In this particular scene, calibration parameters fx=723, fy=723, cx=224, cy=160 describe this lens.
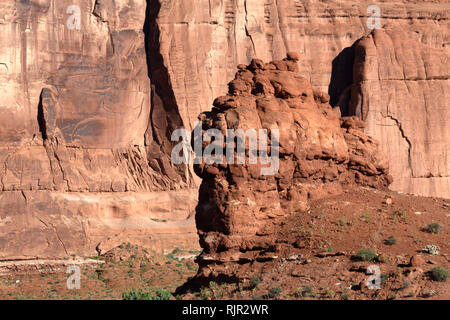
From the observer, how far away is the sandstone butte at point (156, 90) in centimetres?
4444

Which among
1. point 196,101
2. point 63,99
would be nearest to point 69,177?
point 63,99

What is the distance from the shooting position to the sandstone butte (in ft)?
146

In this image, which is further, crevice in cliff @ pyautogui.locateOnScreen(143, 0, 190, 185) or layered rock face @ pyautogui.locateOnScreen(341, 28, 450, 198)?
crevice in cliff @ pyautogui.locateOnScreen(143, 0, 190, 185)

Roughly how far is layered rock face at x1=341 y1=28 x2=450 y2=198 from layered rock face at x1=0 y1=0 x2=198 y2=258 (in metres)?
12.5

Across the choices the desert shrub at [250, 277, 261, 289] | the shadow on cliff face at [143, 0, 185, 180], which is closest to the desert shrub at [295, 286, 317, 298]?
the desert shrub at [250, 277, 261, 289]

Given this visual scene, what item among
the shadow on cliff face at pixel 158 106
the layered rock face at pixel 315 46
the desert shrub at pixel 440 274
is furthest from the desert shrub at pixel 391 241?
the shadow on cliff face at pixel 158 106

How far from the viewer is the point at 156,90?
48.4 metres

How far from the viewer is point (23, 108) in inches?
1781

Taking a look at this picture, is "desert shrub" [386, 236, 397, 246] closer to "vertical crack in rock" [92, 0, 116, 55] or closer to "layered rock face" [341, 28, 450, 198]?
"layered rock face" [341, 28, 450, 198]

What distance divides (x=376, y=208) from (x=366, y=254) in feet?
11.6

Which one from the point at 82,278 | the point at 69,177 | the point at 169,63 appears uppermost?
the point at 169,63

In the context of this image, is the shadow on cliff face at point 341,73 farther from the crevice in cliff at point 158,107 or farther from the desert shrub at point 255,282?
the desert shrub at point 255,282

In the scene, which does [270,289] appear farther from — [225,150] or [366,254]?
[225,150]

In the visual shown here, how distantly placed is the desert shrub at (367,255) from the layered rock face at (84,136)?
26527 millimetres
